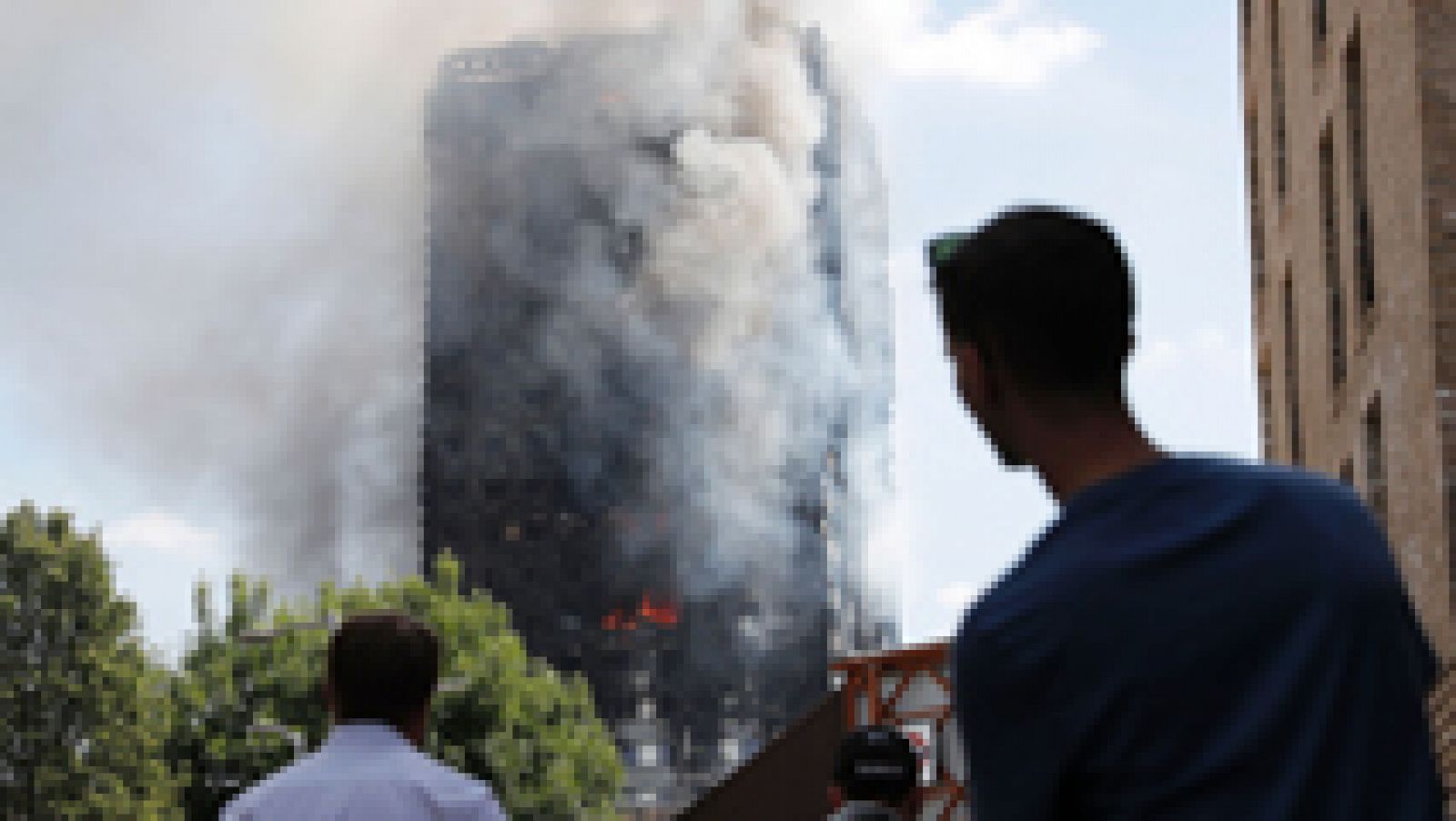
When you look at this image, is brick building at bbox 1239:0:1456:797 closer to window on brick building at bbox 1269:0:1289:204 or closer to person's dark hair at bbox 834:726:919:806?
window on brick building at bbox 1269:0:1289:204

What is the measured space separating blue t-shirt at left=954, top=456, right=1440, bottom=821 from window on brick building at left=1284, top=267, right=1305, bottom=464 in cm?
2272

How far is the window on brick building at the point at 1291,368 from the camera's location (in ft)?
80.2

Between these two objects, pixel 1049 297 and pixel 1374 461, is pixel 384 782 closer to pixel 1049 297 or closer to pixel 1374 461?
pixel 1049 297

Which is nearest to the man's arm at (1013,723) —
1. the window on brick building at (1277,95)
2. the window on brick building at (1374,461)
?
the window on brick building at (1374,461)

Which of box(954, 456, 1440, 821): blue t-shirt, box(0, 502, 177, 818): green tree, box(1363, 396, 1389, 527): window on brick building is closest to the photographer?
box(954, 456, 1440, 821): blue t-shirt

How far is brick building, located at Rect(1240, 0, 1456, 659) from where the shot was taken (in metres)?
13.7

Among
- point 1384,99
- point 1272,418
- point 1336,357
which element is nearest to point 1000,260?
point 1384,99

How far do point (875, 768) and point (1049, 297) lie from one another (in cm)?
288

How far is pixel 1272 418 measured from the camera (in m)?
27.9

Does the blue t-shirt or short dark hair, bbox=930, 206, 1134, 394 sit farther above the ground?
short dark hair, bbox=930, 206, 1134, 394

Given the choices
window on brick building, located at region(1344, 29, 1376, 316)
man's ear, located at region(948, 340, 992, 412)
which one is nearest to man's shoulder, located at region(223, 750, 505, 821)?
man's ear, located at region(948, 340, 992, 412)

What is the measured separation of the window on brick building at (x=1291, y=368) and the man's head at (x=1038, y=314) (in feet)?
74.2

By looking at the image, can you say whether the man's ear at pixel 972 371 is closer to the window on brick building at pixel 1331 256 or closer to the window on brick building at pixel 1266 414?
the window on brick building at pixel 1331 256

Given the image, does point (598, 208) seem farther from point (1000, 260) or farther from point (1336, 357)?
point (1000, 260)
